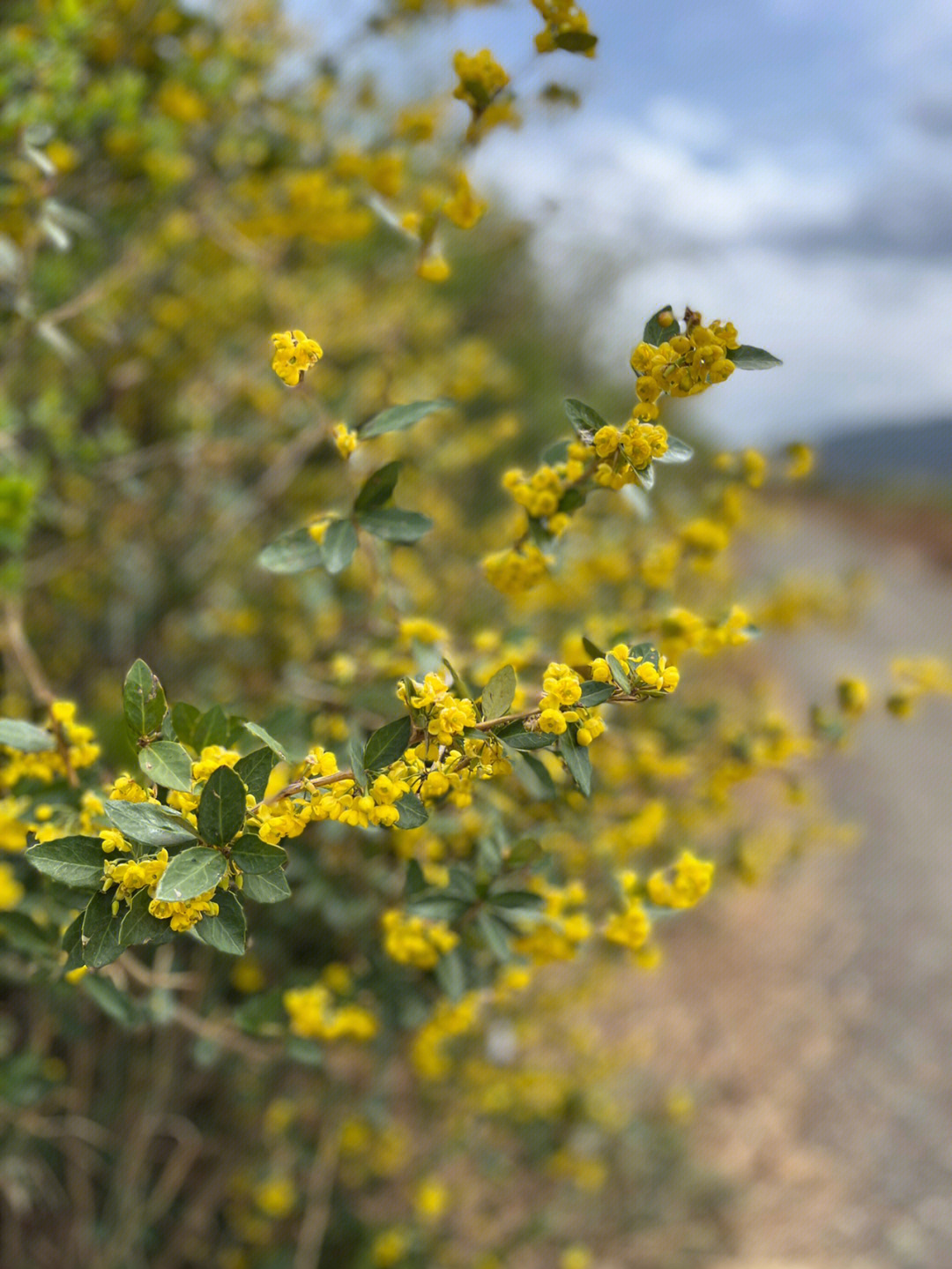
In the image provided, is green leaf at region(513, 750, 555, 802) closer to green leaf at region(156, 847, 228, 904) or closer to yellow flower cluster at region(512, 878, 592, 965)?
yellow flower cluster at region(512, 878, 592, 965)

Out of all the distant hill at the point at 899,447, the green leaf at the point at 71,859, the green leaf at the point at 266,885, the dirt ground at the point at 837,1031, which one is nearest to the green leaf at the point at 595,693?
the green leaf at the point at 266,885

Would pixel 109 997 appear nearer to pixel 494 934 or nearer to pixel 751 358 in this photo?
pixel 494 934

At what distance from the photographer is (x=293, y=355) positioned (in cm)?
63

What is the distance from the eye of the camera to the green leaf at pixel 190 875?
0.53 m

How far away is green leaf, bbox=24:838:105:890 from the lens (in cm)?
57

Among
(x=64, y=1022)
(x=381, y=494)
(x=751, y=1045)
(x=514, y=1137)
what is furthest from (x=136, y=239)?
(x=751, y=1045)

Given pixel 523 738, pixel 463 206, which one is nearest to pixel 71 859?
pixel 523 738

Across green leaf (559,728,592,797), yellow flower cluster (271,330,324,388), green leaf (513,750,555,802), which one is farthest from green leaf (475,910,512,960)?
yellow flower cluster (271,330,324,388)

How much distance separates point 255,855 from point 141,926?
0.08 metres

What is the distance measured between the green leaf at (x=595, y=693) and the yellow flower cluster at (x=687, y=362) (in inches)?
8.0

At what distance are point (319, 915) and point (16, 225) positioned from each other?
3.42 ft

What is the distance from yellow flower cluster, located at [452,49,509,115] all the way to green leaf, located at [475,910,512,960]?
696mm

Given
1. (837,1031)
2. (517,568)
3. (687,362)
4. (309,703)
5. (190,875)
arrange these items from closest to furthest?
1. (190,875)
2. (687,362)
3. (517,568)
4. (309,703)
5. (837,1031)

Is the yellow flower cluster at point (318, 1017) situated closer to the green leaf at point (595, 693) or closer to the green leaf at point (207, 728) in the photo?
the green leaf at point (207, 728)
